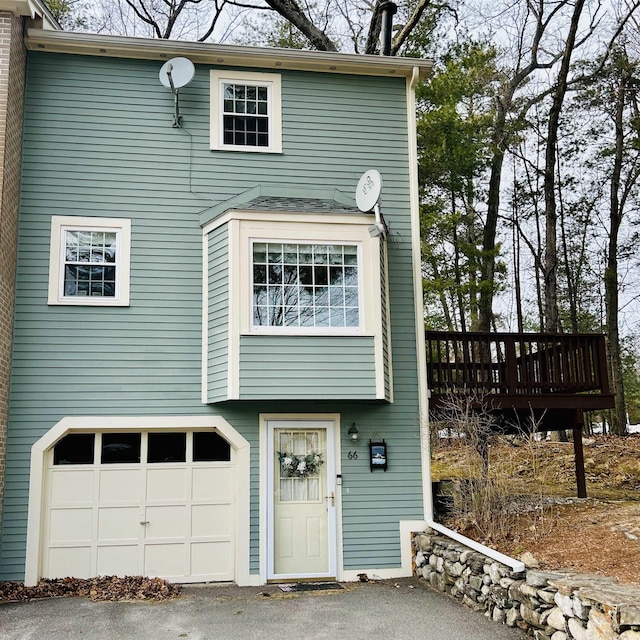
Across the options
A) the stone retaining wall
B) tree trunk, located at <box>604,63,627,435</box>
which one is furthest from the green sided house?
tree trunk, located at <box>604,63,627,435</box>

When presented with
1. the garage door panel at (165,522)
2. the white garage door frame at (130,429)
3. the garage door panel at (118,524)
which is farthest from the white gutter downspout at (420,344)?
the garage door panel at (118,524)

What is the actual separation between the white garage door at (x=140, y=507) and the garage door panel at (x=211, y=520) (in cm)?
1

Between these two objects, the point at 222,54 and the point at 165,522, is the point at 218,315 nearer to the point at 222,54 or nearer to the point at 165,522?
the point at 165,522

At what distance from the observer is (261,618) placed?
733 centimetres

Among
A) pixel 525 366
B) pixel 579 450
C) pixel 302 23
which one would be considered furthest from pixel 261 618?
pixel 302 23

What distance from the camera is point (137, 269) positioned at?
31.1ft

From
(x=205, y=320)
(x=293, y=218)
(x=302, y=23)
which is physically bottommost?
(x=205, y=320)

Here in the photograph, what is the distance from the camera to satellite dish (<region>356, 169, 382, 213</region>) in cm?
916

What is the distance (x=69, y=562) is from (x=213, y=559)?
177 cm

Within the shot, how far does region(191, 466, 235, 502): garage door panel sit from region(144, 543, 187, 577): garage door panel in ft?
2.31

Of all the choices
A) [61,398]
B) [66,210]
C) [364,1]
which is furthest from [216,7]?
[61,398]

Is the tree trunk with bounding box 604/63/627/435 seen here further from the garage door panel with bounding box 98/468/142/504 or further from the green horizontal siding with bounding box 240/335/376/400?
the garage door panel with bounding box 98/468/142/504

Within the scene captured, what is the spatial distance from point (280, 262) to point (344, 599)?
4216 millimetres

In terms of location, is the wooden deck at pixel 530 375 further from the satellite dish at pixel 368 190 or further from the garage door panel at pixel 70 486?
the garage door panel at pixel 70 486
